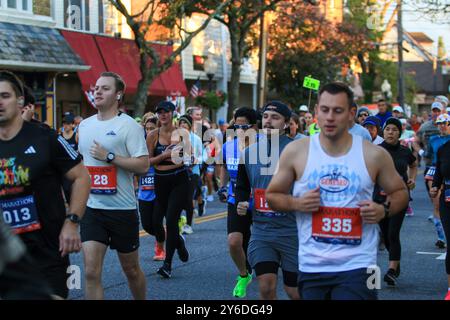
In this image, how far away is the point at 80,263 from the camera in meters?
11.1

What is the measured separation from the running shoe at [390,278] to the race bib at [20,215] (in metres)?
5.15

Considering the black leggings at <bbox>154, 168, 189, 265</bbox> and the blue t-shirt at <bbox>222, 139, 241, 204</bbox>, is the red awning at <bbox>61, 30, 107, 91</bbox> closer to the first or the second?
the black leggings at <bbox>154, 168, 189, 265</bbox>

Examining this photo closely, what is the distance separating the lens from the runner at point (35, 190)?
5547 mm

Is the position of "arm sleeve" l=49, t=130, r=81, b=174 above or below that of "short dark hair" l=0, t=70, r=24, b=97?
below

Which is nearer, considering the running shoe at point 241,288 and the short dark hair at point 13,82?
the short dark hair at point 13,82

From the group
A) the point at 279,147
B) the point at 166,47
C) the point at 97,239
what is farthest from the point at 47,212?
the point at 166,47

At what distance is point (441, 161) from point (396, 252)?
1377mm

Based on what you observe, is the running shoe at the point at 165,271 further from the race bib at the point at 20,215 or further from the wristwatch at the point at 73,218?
the race bib at the point at 20,215

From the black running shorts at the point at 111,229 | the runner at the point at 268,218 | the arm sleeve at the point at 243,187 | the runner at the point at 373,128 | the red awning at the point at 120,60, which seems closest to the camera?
the runner at the point at 268,218

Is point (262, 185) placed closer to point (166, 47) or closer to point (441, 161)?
point (441, 161)

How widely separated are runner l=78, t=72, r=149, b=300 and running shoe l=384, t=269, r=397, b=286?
336 centimetres

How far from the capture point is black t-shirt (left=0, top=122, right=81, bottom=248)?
555cm

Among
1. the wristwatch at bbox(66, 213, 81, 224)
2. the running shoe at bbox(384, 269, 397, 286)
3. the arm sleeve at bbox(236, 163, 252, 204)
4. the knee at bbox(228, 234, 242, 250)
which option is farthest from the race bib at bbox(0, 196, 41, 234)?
the running shoe at bbox(384, 269, 397, 286)

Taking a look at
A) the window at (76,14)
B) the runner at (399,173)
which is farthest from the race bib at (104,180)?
the window at (76,14)
